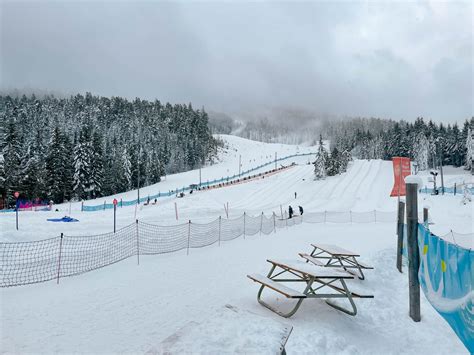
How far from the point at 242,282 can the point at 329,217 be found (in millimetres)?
25381

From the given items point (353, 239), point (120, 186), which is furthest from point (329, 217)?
point (120, 186)

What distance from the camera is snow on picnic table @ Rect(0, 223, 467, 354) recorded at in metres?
5.08

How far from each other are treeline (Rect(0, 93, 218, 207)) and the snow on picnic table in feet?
141

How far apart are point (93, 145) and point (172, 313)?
216 ft

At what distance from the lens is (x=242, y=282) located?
8508 mm

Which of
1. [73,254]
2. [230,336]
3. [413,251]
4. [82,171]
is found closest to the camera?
[230,336]

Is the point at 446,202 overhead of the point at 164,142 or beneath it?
beneath

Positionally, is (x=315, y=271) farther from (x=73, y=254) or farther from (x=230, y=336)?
(x=73, y=254)

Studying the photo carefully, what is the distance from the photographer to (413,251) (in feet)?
23.2

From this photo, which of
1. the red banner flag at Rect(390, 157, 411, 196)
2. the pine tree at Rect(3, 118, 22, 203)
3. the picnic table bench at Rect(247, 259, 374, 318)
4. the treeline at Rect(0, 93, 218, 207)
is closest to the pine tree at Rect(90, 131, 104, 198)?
the treeline at Rect(0, 93, 218, 207)

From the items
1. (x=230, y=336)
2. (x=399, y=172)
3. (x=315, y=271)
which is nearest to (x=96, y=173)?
(x=399, y=172)

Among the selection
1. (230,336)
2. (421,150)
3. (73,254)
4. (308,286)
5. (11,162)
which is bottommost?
(73,254)

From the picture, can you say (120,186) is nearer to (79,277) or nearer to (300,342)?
(79,277)

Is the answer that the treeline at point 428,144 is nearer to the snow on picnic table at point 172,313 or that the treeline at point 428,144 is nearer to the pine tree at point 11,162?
the pine tree at point 11,162
